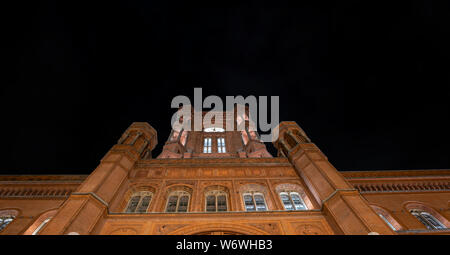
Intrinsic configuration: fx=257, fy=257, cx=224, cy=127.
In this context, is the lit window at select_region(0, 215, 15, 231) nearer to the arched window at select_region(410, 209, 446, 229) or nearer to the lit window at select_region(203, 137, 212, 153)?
the lit window at select_region(203, 137, 212, 153)

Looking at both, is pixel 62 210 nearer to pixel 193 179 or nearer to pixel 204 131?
pixel 193 179

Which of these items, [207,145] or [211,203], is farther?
[207,145]

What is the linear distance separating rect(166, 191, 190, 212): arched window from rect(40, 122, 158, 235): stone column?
2.91 m

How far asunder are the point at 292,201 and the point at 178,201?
20.7 ft

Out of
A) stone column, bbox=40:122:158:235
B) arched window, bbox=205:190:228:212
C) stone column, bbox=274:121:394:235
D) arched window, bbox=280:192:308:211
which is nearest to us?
stone column, bbox=40:122:158:235

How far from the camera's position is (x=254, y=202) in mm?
14039

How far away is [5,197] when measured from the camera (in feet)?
48.7

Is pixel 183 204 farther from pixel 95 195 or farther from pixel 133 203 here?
pixel 95 195

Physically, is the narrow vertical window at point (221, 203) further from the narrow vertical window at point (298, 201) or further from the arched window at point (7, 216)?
the arched window at point (7, 216)

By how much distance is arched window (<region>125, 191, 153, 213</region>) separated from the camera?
13.7 meters

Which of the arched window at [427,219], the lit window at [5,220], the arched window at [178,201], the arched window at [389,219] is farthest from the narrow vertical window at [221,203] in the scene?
the lit window at [5,220]

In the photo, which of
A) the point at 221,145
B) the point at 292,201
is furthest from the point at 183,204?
the point at 221,145

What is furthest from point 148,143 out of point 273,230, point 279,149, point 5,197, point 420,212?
point 420,212

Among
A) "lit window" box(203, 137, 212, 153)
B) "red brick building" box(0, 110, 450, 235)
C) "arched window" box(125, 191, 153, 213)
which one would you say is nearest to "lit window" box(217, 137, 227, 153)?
"lit window" box(203, 137, 212, 153)
